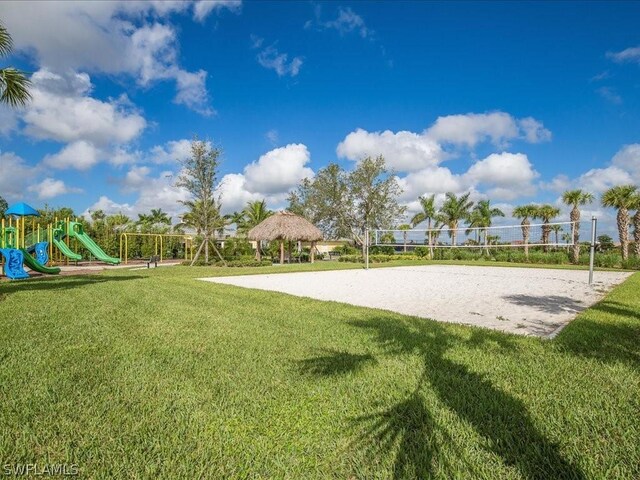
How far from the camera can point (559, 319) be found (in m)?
5.65

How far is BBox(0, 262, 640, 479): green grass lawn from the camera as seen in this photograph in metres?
1.89

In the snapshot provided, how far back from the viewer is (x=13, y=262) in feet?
39.0

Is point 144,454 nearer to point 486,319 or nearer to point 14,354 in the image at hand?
point 14,354

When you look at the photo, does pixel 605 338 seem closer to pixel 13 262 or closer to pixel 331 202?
pixel 13 262

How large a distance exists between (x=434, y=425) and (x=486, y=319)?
12.8 feet

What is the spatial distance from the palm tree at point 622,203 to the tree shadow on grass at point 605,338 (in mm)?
26232

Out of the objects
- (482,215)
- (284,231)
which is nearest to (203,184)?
(284,231)

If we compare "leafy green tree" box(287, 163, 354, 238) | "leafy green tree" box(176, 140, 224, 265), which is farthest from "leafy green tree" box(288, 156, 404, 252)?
"leafy green tree" box(176, 140, 224, 265)

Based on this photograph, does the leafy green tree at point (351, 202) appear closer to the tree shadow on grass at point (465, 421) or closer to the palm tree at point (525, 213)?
the palm tree at point (525, 213)

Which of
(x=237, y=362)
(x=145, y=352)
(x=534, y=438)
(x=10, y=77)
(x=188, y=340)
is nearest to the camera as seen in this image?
(x=534, y=438)

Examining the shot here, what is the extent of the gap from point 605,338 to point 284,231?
70.8ft

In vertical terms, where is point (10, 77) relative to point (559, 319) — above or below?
above

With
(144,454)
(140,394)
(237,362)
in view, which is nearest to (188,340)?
(237,362)

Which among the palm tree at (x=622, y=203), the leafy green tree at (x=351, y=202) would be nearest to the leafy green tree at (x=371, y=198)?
the leafy green tree at (x=351, y=202)
